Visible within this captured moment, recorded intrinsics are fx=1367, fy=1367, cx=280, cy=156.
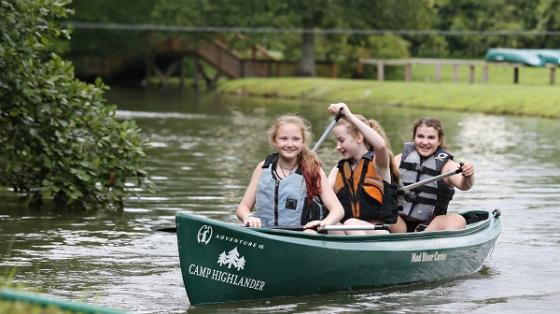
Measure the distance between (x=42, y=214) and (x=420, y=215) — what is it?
5.34 metres

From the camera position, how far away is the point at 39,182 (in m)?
16.1

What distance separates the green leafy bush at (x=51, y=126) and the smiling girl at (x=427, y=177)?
4505mm

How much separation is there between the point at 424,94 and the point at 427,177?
113 ft

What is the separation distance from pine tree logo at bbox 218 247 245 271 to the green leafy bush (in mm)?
5718

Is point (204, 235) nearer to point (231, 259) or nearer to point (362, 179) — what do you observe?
point (231, 259)

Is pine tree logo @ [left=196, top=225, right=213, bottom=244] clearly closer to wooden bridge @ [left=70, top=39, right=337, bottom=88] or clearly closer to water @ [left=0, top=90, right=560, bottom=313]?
water @ [left=0, top=90, right=560, bottom=313]

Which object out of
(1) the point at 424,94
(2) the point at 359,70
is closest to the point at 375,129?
(1) the point at 424,94

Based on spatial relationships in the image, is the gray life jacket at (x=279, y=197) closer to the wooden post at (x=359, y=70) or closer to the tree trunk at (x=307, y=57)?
the tree trunk at (x=307, y=57)

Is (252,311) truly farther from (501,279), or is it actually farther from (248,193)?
(501,279)

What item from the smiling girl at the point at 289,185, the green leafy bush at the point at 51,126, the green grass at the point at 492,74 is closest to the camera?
the smiling girl at the point at 289,185

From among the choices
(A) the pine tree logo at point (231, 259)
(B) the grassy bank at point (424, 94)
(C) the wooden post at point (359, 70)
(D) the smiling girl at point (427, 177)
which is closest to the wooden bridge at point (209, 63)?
(C) the wooden post at point (359, 70)

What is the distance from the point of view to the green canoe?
998 cm

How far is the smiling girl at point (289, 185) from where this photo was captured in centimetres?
1073

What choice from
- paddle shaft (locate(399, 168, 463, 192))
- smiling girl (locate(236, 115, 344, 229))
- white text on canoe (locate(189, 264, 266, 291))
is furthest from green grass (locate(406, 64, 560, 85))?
white text on canoe (locate(189, 264, 266, 291))
